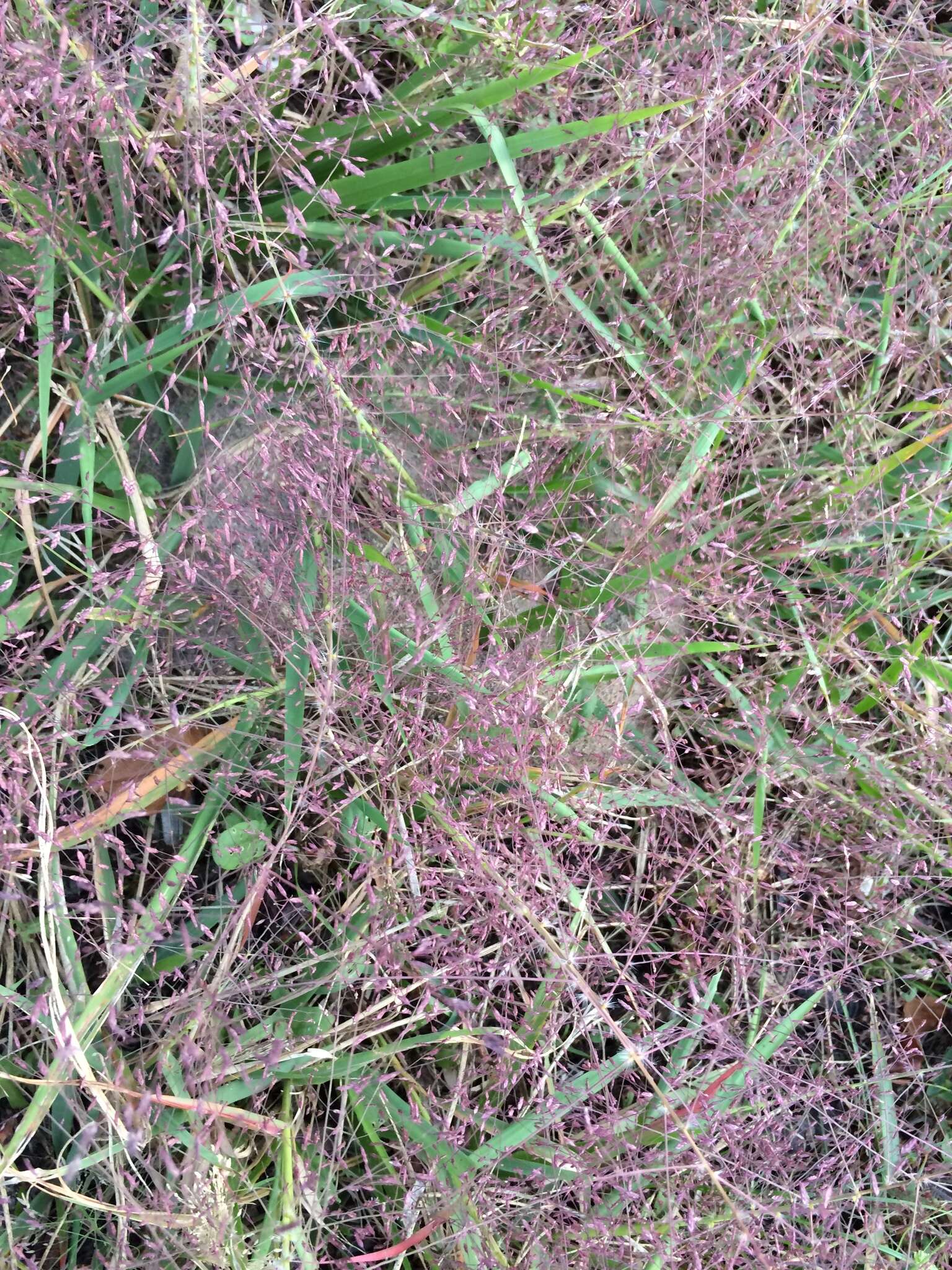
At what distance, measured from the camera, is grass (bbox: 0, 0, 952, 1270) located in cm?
124

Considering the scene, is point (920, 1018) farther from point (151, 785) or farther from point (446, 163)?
point (446, 163)

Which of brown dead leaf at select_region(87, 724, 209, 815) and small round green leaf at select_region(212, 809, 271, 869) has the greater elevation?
brown dead leaf at select_region(87, 724, 209, 815)

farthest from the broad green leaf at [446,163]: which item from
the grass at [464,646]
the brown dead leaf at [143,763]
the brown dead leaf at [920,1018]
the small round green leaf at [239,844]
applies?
the brown dead leaf at [920,1018]

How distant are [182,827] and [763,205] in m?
1.25

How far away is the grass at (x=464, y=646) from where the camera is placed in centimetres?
124

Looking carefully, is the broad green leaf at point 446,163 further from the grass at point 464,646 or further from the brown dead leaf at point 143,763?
the brown dead leaf at point 143,763

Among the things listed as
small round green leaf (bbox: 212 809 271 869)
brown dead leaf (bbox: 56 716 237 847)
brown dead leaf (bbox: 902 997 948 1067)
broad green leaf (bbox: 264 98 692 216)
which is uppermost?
broad green leaf (bbox: 264 98 692 216)

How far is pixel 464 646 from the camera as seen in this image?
52.2 inches

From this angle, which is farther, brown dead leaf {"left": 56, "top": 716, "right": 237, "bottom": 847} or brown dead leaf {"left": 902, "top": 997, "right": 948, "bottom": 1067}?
brown dead leaf {"left": 902, "top": 997, "right": 948, "bottom": 1067}

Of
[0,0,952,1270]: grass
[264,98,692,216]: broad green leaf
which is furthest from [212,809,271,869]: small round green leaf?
[264,98,692,216]: broad green leaf

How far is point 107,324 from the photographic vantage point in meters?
1.32

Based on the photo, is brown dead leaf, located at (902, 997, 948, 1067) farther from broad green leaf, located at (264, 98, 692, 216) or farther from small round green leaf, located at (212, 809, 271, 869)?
broad green leaf, located at (264, 98, 692, 216)

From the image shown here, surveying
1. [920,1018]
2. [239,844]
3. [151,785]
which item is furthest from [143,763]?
[920,1018]

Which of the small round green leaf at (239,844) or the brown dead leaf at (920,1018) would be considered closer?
the small round green leaf at (239,844)
